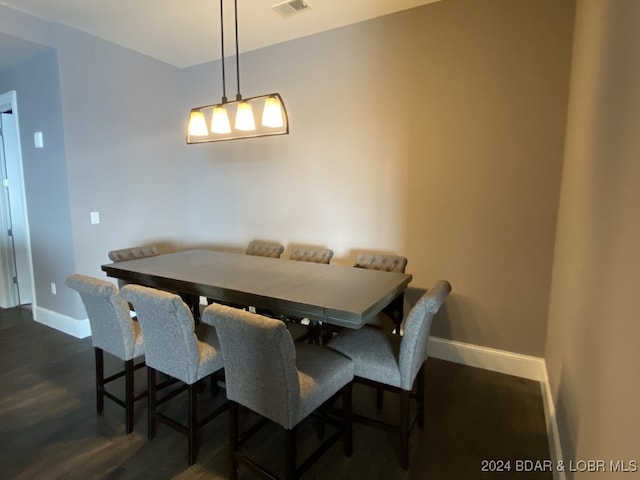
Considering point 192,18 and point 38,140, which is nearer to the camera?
point 192,18

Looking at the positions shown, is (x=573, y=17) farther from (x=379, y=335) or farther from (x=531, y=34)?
(x=379, y=335)

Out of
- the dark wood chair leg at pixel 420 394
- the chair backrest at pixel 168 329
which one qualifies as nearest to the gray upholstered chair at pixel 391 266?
the dark wood chair leg at pixel 420 394

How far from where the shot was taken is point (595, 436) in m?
1.21

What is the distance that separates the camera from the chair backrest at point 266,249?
130 inches

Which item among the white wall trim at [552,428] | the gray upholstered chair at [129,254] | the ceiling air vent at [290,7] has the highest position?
the ceiling air vent at [290,7]

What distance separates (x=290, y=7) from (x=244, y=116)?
115 cm

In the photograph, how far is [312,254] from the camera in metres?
3.09

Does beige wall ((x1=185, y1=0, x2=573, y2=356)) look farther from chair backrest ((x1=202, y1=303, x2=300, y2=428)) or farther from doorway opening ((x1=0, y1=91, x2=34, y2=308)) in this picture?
doorway opening ((x1=0, y1=91, x2=34, y2=308))

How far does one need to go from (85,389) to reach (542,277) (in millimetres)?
3451

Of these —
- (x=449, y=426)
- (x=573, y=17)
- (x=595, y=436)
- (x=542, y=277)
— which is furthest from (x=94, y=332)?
(x=573, y=17)

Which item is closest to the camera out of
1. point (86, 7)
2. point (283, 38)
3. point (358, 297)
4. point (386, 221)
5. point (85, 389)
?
point (358, 297)

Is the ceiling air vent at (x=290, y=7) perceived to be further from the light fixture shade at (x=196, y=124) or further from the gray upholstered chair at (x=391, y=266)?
the gray upholstered chair at (x=391, y=266)

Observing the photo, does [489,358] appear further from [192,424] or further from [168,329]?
[168,329]

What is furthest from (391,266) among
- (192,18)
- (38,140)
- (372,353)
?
(38,140)
